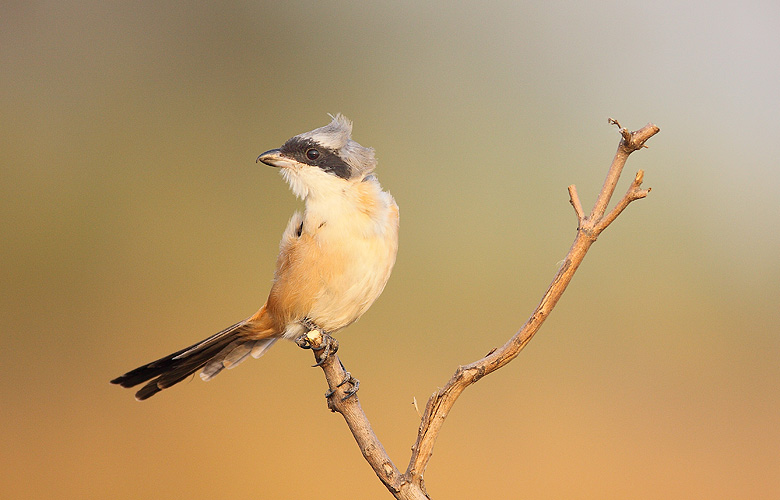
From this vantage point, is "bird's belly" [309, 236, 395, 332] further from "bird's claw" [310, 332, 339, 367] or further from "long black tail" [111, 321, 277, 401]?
"long black tail" [111, 321, 277, 401]

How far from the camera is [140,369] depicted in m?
1.83

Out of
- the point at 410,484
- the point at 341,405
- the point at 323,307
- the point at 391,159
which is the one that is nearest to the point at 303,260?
the point at 323,307

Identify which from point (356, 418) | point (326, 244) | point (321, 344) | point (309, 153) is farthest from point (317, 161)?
point (356, 418)

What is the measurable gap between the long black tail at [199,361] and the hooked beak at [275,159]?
0.53 metres

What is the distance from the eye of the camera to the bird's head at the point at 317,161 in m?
1.81

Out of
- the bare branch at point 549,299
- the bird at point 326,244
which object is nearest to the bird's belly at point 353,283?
the bird at point 326,244

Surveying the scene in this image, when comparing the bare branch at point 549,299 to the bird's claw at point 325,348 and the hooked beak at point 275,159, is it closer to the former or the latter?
the bird's claw at point 325,348

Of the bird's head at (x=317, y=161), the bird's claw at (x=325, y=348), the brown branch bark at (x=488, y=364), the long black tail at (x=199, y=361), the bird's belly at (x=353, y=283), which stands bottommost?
the brown branch bark at (x=488, y=364)

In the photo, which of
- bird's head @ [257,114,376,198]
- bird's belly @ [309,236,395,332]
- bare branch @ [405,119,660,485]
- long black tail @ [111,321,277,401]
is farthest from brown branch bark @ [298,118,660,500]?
bird's head @ [257,114,376,198]

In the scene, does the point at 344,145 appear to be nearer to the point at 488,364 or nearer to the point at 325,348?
the point at 325,348

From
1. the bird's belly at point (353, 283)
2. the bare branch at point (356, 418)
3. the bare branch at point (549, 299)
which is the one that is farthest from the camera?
the bird's belly at point (353, 283)

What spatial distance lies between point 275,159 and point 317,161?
0.39ft

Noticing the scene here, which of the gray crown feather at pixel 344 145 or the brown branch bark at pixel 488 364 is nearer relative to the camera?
the brown branch bark at pixel 488 364

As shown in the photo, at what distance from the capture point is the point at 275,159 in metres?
1.79
